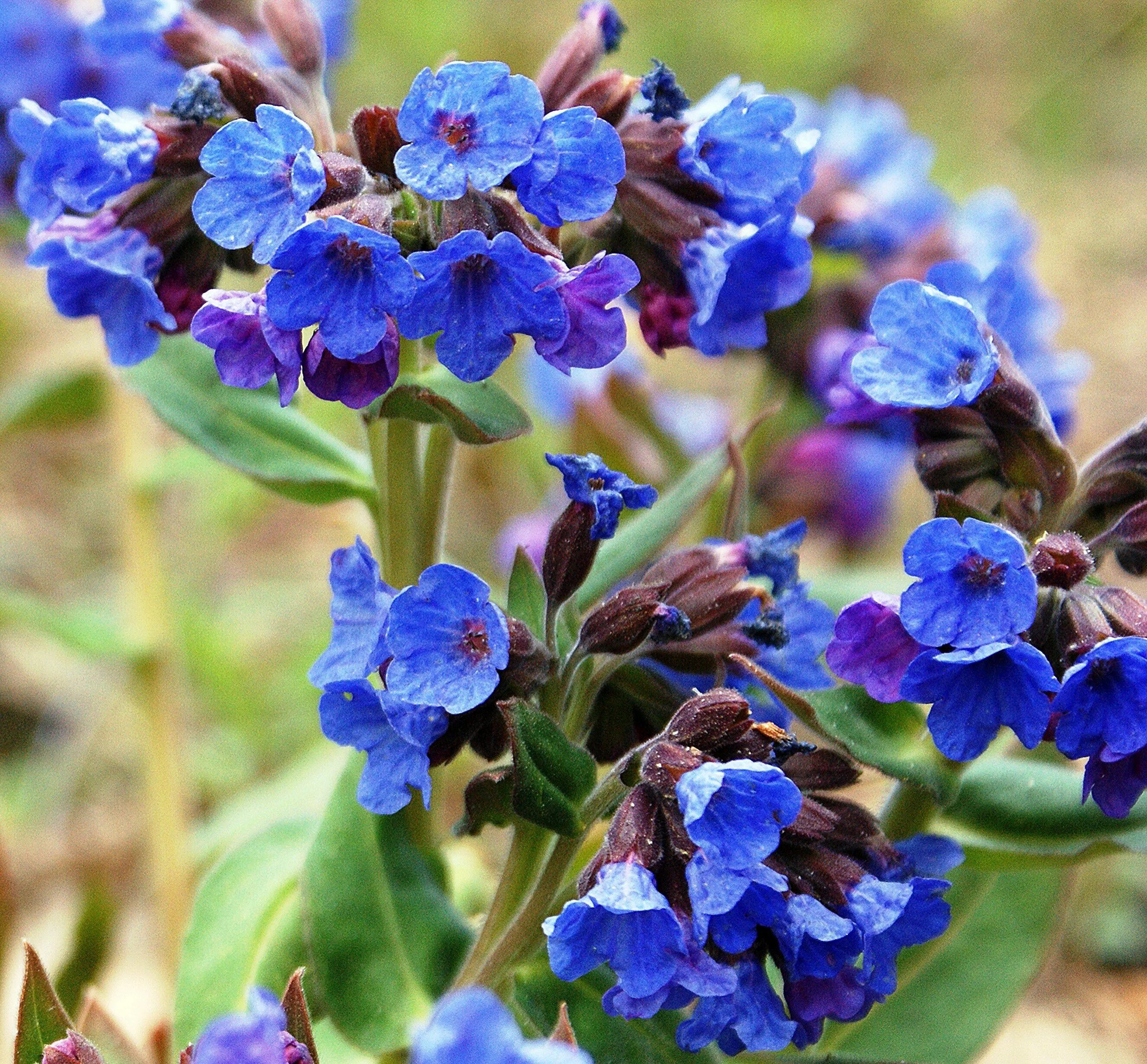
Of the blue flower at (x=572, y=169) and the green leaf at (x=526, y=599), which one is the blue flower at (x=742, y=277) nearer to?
the blue flower at (x=572, y=169)

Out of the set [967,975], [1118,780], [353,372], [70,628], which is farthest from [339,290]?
[70,628]

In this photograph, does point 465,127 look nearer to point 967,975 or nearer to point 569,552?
point 569,552

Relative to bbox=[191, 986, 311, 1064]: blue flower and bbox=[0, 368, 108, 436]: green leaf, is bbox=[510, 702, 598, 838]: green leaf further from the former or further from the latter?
bbox=[0, 368, 108, 436]: green leaf

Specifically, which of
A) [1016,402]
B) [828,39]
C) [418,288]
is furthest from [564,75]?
[828,39]

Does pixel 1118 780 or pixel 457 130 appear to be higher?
pixel 457 130

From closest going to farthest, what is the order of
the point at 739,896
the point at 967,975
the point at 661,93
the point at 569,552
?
the point at 739,896 → the point at 569,552 → the point at 661,93 → the point at 967,975

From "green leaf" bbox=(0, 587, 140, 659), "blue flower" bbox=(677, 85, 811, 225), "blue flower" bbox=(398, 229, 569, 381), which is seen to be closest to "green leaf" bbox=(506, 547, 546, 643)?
"blue flower" bbox=(398, 229, 569, 381)
